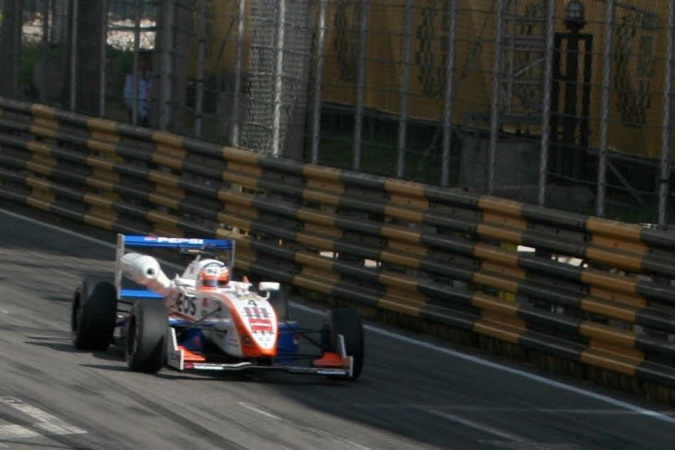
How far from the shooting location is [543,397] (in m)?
10.6

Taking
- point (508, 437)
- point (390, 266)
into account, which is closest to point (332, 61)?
point (390, 266)

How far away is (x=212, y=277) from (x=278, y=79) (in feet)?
16.8

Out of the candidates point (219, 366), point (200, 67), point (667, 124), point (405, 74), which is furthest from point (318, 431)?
point (200, 67)

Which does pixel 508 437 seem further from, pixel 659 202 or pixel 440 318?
pixel 440 318

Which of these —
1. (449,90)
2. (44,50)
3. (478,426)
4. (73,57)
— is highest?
(44,50)

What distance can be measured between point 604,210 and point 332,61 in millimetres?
3964

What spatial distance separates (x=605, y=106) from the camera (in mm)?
11484

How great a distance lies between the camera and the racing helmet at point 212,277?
34.8 feet

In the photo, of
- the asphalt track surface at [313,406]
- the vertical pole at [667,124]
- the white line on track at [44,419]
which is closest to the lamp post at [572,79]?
the vertical pole at [667,124]

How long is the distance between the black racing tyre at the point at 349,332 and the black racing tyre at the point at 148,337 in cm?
114

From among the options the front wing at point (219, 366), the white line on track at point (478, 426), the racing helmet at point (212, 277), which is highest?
the racing helmet at point (212, 277)

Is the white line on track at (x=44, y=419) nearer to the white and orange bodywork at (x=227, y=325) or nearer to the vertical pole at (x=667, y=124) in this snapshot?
the white and orange bodywork at (x=227, y=325)

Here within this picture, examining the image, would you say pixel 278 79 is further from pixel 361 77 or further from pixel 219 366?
pixel 219 366

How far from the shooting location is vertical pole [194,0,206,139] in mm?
16812
